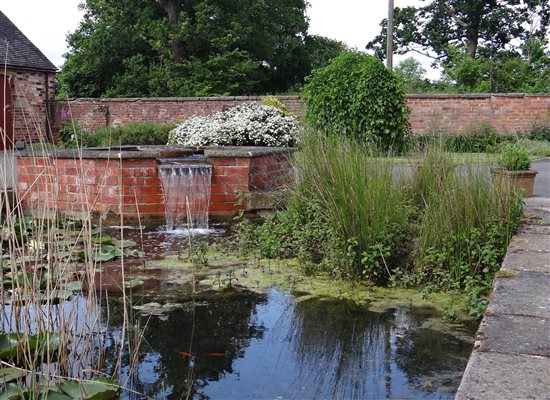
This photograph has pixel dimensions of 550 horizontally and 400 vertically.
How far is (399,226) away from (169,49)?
20.7m

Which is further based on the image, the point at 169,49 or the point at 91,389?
the point at 169,49

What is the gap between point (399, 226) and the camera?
395 cm

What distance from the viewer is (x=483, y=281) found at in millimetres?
3504

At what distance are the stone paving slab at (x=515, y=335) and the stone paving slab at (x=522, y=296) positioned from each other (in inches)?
3.3

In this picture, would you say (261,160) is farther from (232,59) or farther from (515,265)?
(232,59)

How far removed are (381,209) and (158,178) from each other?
255cm

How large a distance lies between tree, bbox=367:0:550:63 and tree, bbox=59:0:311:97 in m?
8.25

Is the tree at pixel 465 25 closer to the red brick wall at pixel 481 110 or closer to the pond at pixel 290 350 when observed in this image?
the red brick wall at pixel 481 110

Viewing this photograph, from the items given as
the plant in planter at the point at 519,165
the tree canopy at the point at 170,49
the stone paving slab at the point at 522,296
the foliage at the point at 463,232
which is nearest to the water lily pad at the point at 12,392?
the stone paving slab at the point at 522,296

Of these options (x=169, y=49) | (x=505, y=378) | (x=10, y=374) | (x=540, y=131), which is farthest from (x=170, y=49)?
(x=505, y=378)

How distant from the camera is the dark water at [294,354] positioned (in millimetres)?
2311

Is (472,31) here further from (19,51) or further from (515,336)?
(515,336)

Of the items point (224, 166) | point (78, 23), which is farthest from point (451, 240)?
point (78, 23)

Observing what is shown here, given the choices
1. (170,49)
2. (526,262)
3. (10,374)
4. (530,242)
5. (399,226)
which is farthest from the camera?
(170,49)
